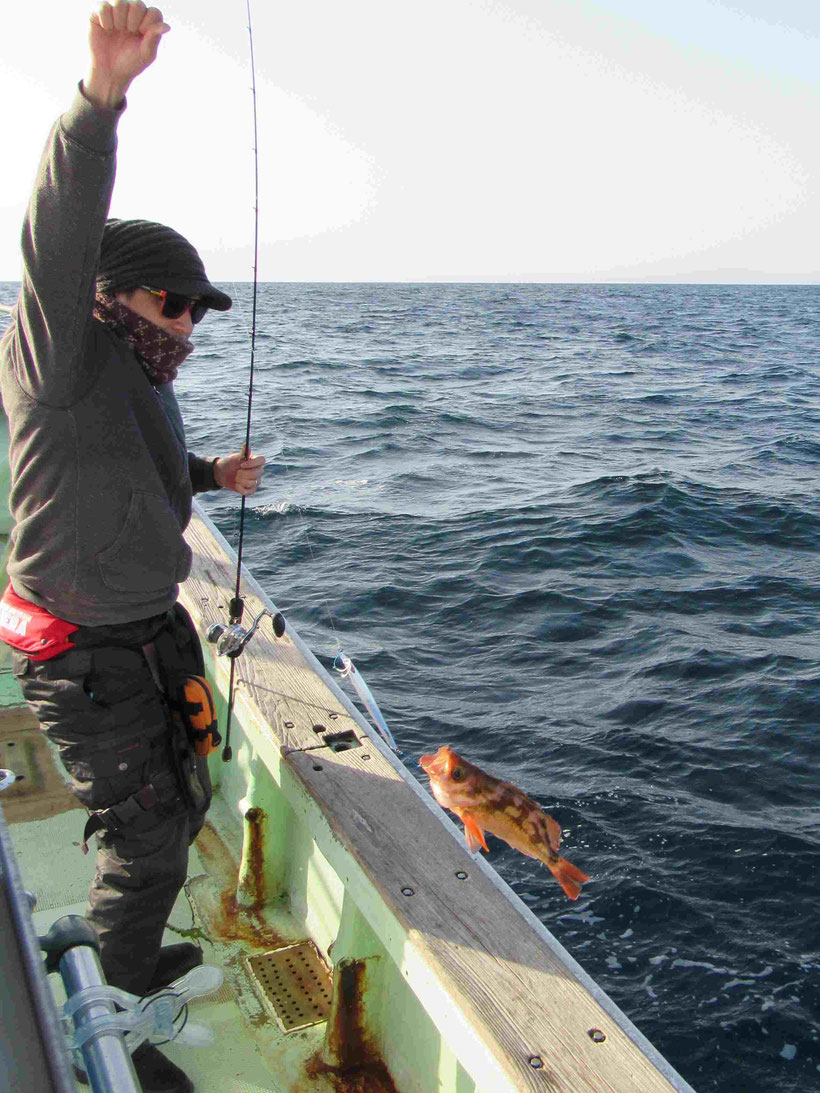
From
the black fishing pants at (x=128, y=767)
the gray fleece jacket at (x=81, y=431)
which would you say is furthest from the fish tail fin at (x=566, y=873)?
the gray fleece jacket at (x=81, y=431)

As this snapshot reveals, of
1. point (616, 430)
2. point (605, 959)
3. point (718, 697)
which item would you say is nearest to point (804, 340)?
point (616, 430)

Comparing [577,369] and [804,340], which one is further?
[804,340]

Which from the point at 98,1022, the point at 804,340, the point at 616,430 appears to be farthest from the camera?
the point at 804,340

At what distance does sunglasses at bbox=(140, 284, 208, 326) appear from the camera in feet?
7.32

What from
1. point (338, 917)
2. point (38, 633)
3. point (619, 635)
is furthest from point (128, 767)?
point (619, 635)

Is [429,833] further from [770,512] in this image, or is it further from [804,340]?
[804,340]

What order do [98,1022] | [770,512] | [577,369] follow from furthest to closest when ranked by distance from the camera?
[577,369] < [770,512] < [98,1022]

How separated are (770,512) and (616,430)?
6276 mm

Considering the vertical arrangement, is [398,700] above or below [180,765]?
below

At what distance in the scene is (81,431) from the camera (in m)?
2.10

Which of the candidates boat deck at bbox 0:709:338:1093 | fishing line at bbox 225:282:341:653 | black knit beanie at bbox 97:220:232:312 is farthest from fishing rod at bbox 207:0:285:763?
fishing line at bbox 225:282:341:653

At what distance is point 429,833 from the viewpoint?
104 inches

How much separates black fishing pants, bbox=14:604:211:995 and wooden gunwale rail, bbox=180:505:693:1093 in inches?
18.6

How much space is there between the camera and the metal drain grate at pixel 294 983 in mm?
2883
